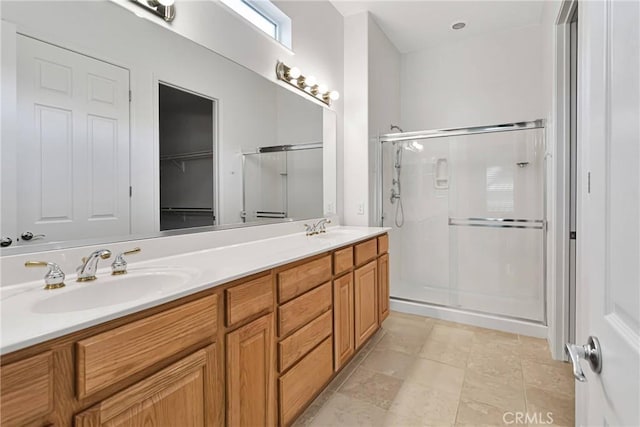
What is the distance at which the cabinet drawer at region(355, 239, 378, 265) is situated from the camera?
2.14m

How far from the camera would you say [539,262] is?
3047 millimetres

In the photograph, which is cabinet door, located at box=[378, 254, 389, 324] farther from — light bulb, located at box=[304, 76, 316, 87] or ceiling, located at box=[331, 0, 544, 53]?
ceiling, located at box=[331, 0, 544, 53]

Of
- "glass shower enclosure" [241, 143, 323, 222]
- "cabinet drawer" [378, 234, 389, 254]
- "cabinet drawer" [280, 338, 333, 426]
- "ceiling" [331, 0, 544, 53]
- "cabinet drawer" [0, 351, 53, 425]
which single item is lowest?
"cabinet drawer" [280, 338, 333, 426]

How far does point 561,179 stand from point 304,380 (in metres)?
2.03

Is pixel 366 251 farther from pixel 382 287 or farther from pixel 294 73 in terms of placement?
pixel 294 73

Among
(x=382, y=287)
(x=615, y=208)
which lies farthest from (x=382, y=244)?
(x=615, y=208)

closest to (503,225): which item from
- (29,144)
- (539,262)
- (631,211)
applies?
(539,262)

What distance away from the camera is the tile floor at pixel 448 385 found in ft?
5.41

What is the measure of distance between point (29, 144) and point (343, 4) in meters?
2.66

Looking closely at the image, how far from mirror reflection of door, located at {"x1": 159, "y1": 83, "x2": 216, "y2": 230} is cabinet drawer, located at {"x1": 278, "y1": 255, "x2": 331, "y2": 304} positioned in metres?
0.59

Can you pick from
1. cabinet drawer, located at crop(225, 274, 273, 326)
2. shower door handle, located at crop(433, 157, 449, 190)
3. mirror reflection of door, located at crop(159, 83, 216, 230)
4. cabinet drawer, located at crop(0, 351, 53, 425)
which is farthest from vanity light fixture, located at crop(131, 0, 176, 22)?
shower door handle, located at crop(433, 157, 449, 190)

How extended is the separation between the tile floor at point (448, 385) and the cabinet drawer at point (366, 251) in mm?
703

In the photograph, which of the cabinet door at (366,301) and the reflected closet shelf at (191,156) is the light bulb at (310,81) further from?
the cabinet door at (366,301)
